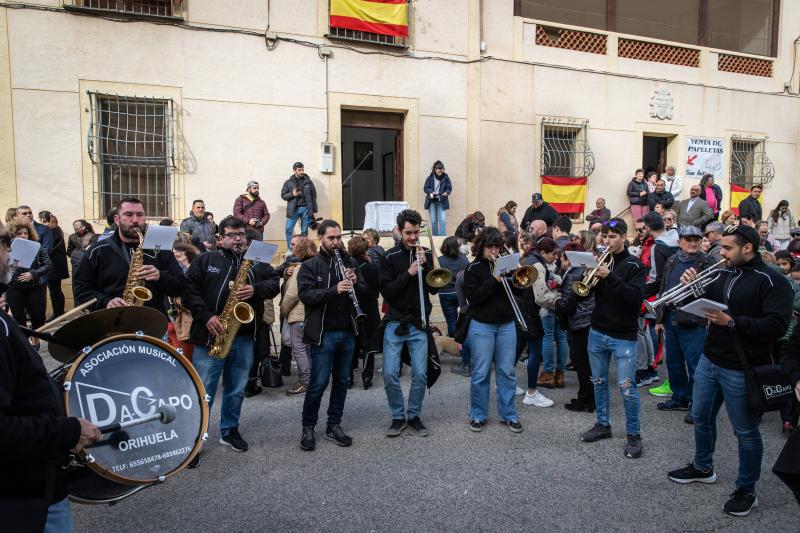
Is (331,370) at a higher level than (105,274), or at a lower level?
lower

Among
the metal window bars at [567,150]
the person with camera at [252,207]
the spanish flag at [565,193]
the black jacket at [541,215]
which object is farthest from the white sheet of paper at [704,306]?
the metal window bars at [567,150]

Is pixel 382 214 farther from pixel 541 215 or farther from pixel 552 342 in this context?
pixel 552 342

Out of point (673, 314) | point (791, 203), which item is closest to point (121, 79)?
point (673, 314)

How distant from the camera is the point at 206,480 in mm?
4457

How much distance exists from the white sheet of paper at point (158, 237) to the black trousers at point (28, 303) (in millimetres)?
4601

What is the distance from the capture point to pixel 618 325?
4.96 metres

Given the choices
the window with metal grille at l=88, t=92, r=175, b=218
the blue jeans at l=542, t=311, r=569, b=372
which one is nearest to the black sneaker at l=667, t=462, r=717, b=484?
the blue jeans at l=542, t=311, r=569, b=372

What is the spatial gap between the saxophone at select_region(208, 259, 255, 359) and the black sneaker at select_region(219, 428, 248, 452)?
2.45ft

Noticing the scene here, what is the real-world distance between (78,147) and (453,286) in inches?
296

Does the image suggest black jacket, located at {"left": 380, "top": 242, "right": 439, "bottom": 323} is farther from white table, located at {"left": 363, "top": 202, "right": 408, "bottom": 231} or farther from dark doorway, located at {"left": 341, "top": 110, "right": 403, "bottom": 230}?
dark doorway, located at {"left": 341, "top": 110, "right": 403, "bottom": 230}

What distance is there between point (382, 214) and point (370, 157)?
408cm

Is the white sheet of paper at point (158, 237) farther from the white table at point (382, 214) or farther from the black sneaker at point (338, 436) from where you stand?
the white table at point (382, 214)

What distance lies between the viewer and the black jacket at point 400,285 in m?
5.33

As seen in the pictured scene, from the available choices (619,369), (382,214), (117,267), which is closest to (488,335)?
(619,369)
